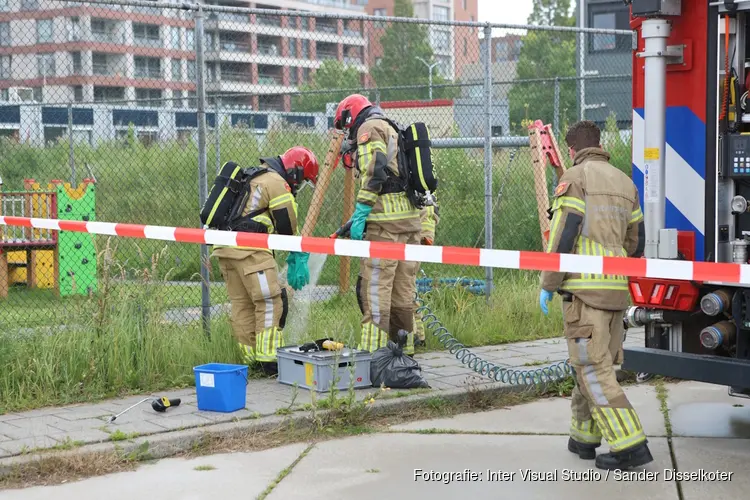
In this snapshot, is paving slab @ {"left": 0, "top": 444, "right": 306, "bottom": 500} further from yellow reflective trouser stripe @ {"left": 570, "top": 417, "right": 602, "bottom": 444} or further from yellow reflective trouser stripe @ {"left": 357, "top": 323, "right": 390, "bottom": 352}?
yellow reflective trouser stripe @ {"left": 357, "top": 323, "right": 390, "bottom": 352}

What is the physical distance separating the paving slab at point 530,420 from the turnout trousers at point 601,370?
90 cm

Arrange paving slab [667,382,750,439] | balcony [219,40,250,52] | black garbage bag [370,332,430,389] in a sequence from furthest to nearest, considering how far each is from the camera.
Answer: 1. balcony [219,40,250,52]
2. black garbage bag [370,332,430,389]
3. paving slab [667,382,750,439]

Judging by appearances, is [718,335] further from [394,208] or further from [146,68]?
[146,68]

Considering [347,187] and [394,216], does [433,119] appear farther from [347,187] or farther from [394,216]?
[394,216]

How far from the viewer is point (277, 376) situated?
296 inches

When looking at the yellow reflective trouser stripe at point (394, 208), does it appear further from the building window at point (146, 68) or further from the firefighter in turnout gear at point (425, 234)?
the building window at point (146, 68)

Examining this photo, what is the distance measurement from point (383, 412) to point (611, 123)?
30.4ft

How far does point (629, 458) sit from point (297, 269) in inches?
128

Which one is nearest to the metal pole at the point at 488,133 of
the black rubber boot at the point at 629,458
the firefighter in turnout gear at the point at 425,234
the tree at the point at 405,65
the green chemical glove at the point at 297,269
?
the firefighter in turnout gear at the point at 425,234

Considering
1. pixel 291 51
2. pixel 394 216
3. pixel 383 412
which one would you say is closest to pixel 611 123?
pixel 394 216

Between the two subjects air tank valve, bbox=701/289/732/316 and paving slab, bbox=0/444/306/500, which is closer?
paving slab, bbox=0/444/306/500

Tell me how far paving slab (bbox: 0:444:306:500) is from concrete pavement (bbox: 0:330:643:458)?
40 centimetres

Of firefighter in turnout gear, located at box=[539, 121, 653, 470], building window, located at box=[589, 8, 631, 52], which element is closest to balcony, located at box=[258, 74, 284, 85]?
building window, located at box=[589, 8, 631, 52]

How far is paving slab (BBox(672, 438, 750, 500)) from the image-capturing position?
5.10 metres
